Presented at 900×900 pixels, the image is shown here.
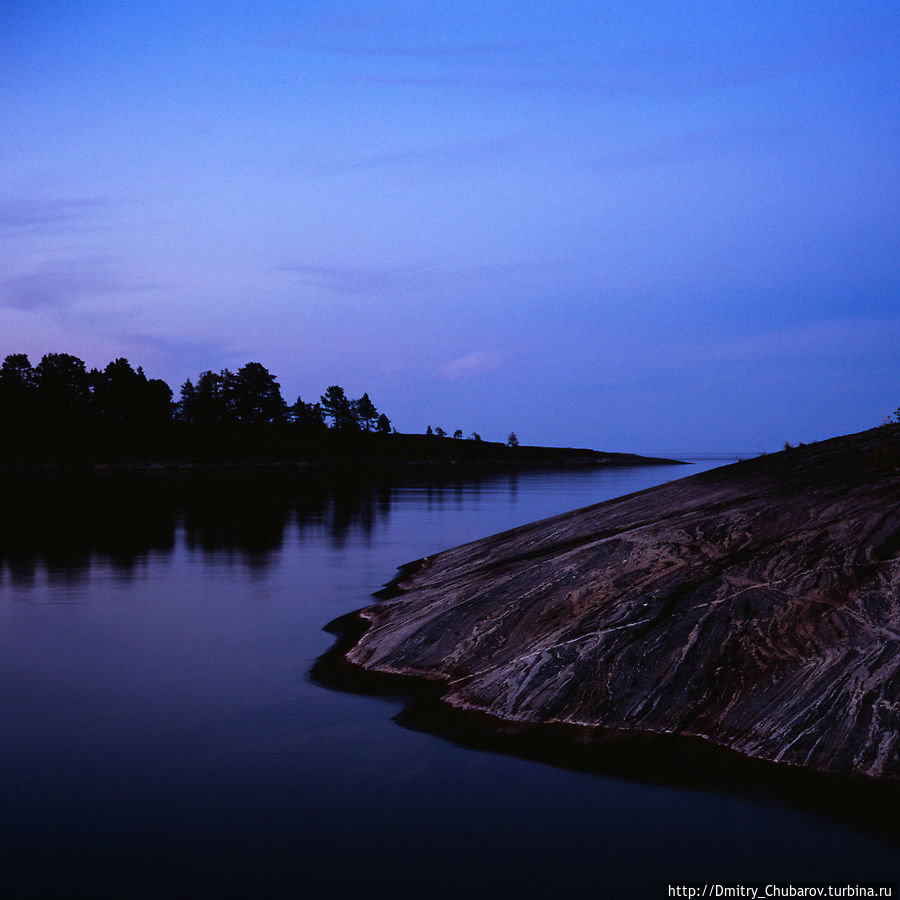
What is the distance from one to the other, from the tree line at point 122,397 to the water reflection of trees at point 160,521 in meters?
67.6

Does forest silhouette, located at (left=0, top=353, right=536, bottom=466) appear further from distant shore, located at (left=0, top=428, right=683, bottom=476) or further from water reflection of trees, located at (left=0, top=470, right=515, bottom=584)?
water reflection of trees, located at (left=0, top=470, right=515, bottom=584)

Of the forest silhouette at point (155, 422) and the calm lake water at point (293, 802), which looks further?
the forest silhouette at point (155, 422)

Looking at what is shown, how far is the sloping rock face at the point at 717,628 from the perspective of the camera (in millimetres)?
10883

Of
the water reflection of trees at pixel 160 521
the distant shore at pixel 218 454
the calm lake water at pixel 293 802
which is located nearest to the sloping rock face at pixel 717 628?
the calm lake water at pixel 293 802

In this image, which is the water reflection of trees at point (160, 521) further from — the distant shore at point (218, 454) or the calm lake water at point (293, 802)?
the distant shore at point (218, 454)

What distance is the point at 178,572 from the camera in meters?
30.3

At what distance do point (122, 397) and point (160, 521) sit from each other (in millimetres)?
117340

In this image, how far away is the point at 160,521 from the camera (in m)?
49.3

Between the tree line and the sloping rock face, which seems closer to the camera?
the sloping rock face

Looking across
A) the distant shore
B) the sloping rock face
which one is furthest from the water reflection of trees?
the distant shore

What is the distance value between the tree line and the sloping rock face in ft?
477

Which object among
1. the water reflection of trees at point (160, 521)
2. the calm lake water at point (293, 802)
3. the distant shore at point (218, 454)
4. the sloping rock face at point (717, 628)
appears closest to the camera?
the calm lake water at point (293, 802)

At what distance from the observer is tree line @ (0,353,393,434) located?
14788 centimetres

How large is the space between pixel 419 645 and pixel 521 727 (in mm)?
3844
